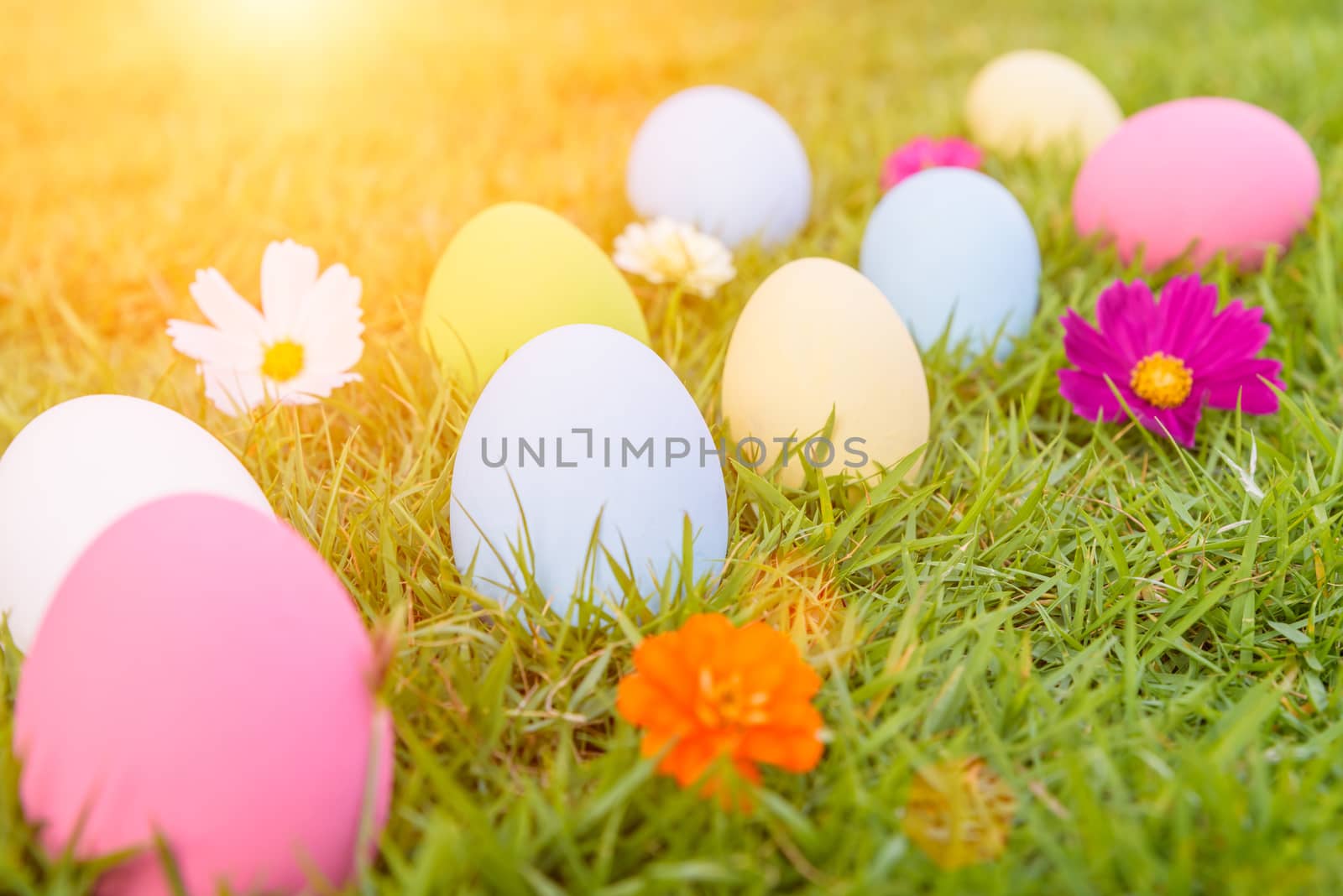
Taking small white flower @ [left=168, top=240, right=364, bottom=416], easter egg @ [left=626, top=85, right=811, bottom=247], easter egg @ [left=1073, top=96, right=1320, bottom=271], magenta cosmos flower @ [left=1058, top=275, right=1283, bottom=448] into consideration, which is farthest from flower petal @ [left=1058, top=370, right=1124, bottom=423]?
small white flower @ [left=168, top=240, right=364, bottom=416]

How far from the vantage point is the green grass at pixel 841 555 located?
2.30ft

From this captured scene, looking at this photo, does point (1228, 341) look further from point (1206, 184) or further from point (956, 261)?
point (1206, 184)

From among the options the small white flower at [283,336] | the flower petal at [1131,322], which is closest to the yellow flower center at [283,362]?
the small white flower at [283,336]

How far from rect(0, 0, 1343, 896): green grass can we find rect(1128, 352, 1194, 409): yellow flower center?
73mm

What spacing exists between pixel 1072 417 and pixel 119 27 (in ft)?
12.6

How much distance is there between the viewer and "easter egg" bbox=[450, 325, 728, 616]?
0.88 metres

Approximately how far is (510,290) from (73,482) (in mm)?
520

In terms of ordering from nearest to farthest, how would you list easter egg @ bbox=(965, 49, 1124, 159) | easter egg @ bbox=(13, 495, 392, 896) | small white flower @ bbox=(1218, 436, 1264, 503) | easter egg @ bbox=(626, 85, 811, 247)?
easter egg @ bbox=(13, 495, 392, 896) → small white flower @ bbox=(1218, 436, 1264, 503) → easter egg @ bbox=(626, 85, 811, 247) → easter egg @ bbox=(965, 49, 1124, 159)

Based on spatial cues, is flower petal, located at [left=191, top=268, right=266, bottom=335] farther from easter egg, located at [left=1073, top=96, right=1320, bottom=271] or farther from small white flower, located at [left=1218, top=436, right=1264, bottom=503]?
easter egg, located at [left=1073, top=96, right=1320, bottom=271]

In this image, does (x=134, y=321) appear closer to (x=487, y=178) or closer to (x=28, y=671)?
(x=487, y=178)

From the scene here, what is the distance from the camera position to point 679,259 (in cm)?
148

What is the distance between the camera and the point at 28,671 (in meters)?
0.69

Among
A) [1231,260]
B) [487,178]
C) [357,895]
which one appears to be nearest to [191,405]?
[357,895]

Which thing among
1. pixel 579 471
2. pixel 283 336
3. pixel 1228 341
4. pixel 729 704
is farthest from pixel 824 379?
pixel 283 336
